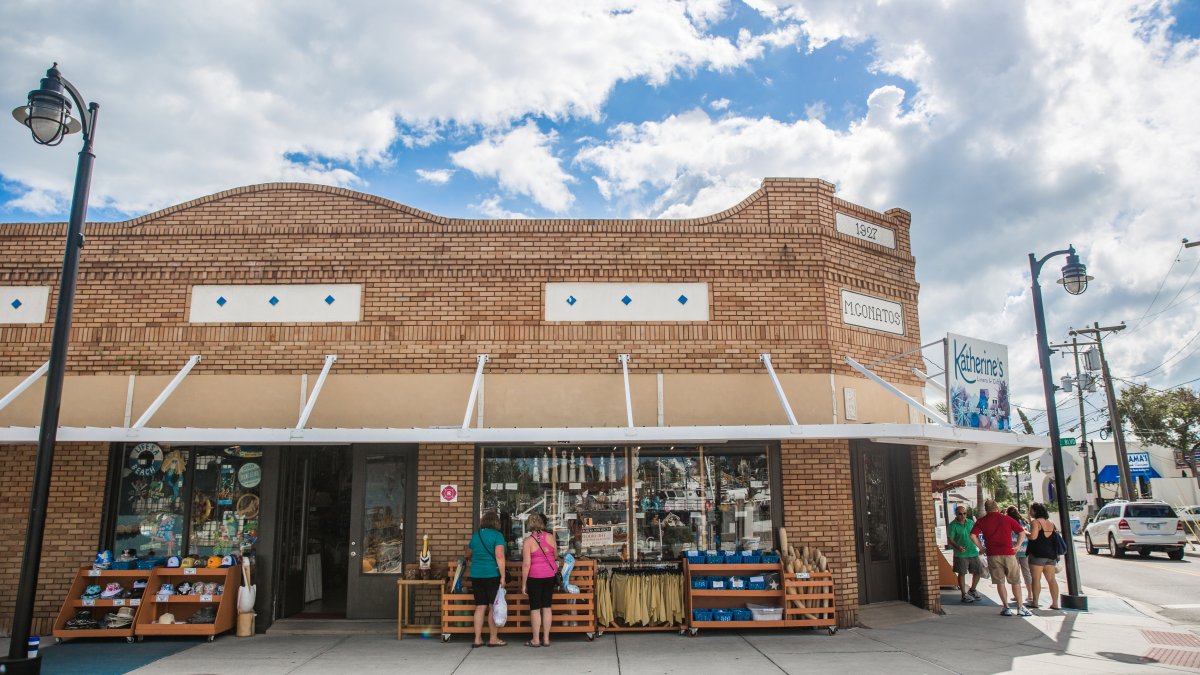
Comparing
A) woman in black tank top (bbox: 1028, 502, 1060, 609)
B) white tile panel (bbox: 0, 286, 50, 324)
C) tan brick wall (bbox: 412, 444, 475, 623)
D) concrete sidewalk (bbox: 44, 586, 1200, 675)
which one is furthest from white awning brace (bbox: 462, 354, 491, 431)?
woman in black tank top (bbox: 1028, 502, 1060, 609)

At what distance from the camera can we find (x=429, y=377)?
34.9 feet

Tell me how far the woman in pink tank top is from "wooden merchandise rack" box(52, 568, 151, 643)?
4.84 metres

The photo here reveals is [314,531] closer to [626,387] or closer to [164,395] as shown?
[164,395]

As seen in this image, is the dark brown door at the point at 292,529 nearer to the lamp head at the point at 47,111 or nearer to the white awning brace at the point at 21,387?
the white awning brace at the point at 21,387

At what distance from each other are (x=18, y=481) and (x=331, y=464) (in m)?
4.02

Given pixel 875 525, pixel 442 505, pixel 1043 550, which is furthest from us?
pixel 875 525

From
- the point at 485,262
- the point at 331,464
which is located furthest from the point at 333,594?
the point at 485,262

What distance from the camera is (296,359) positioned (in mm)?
10742

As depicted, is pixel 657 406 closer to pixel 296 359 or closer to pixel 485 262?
pixel 485 262

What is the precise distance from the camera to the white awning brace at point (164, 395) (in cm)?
925

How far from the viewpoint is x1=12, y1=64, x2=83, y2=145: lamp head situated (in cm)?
781

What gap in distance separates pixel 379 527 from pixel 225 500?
2198mm

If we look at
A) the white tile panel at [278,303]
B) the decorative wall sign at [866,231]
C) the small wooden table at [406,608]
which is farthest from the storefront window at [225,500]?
the decorative wall sign at [866,231]

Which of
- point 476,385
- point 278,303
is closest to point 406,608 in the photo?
point 476,385
